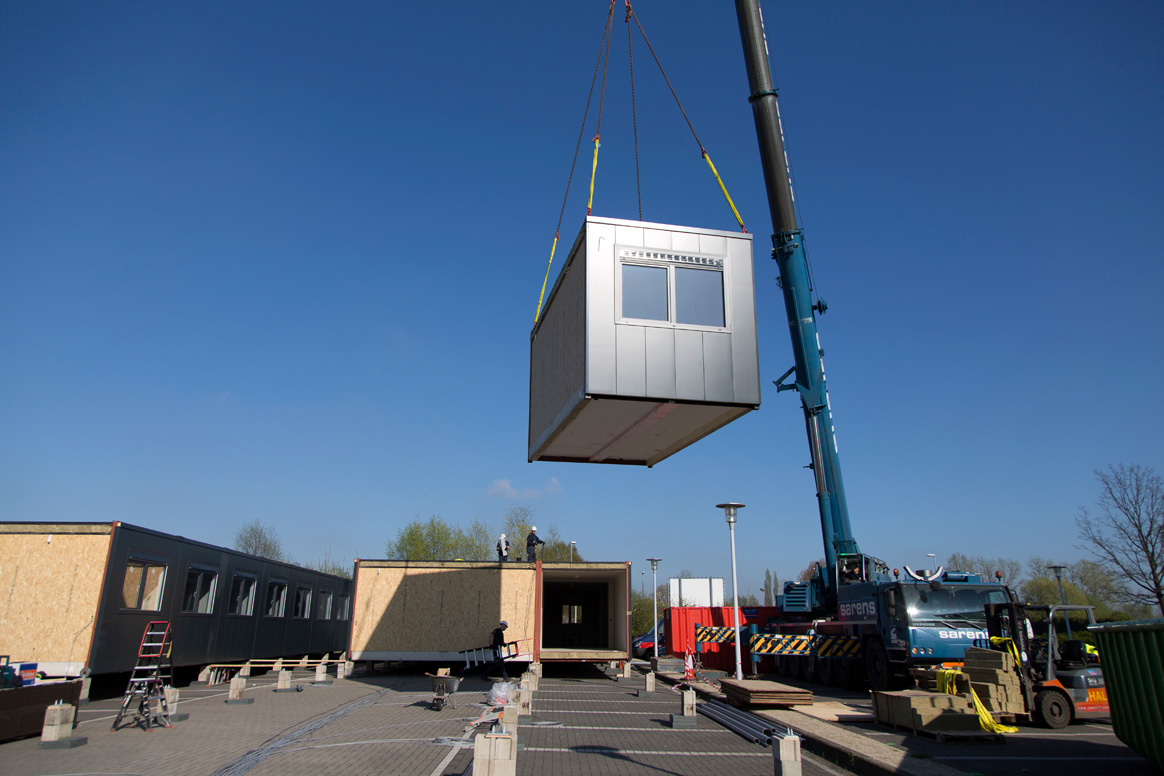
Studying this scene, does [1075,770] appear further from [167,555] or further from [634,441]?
[167,555]

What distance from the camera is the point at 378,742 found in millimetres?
8734

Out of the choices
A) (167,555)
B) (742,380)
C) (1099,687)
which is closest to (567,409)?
(742,380)

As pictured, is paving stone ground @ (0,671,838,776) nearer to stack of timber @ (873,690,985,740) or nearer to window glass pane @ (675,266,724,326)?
stack of timber @ (873,690,985,740)

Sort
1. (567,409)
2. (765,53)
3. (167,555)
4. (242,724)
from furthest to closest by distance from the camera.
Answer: (765,53)
(167,555)
(242,724)
(567,409)

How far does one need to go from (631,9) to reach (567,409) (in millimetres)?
7835

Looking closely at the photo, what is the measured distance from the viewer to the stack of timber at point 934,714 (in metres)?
9.73

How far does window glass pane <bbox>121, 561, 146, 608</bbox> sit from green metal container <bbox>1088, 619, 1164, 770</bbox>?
15331 millimetres

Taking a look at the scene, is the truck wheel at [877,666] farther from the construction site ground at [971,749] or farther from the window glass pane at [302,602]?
the window glass pane at [302,602]

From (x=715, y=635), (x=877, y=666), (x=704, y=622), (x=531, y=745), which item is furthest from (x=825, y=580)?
(x=531, y=745)

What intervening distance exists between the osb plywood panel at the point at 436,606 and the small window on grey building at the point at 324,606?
281 inches

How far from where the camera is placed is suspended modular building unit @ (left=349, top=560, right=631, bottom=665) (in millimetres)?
17391

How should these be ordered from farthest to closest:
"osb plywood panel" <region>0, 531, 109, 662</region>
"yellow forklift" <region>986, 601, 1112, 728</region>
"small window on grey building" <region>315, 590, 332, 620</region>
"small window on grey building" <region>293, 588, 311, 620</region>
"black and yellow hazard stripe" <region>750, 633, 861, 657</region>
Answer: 1. "small window on grey building" <region>315, 590, 332, 620</region>
2. "small window on grey building" <region>293, 588, 311, 620</region>
3. "black and yellow hazard stripe" <region>750, 633, 861, 657</region>
4. "osb plywood panel" <region>0, 531, 109, 662</region>
5. "yellow forklift" <region>986, 601, 1112, 728</region>

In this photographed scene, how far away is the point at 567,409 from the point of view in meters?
9.20

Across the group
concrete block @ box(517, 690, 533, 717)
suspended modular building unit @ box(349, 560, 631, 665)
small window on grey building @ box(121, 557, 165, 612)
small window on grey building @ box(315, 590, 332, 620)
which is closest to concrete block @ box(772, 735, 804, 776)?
concrete block @ box(517, 690, 533, 717)
